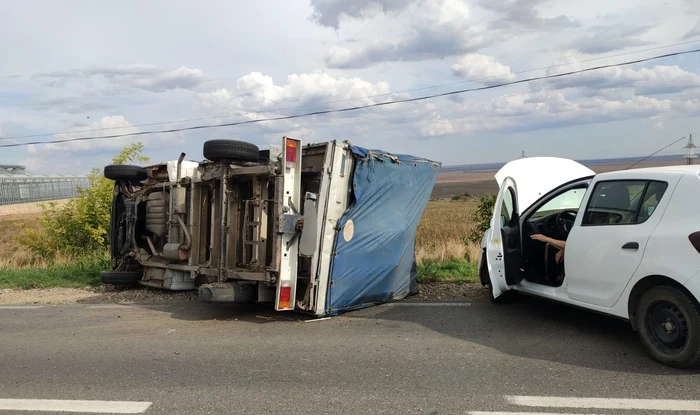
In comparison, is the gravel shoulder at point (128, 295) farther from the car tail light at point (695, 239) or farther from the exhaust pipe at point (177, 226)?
the car tail light at point (695, 239)

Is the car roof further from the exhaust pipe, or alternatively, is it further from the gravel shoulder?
the exhaust pipe

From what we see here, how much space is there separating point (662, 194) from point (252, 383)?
3.81m

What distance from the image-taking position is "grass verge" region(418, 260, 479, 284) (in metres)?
8.58

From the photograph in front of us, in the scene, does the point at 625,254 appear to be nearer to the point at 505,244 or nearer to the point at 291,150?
the point at 505,244

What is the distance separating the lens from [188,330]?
6113 mm

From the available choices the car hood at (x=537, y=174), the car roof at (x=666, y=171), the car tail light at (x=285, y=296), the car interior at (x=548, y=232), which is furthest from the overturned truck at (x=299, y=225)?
the car roof at (x=666, y=171)

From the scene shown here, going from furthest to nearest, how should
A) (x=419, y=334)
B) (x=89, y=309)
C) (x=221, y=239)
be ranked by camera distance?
(x=89, y=309)
(x=221, y=239)
(x=419, y=334)

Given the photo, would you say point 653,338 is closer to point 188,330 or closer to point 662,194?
Answer: point 662,194

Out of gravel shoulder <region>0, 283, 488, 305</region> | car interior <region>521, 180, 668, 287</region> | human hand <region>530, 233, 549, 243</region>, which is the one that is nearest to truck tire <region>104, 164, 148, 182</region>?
gravel shoulder <region>0, 283, 488, 305</region>

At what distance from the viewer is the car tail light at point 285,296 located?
6047 millimetres

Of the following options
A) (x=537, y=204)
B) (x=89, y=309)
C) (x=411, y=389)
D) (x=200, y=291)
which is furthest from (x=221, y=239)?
(x=537, y=204)

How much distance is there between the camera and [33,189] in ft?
178

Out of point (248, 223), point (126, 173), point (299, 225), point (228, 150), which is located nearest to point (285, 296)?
point (299, 225)

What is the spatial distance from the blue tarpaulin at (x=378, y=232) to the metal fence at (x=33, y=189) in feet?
148
